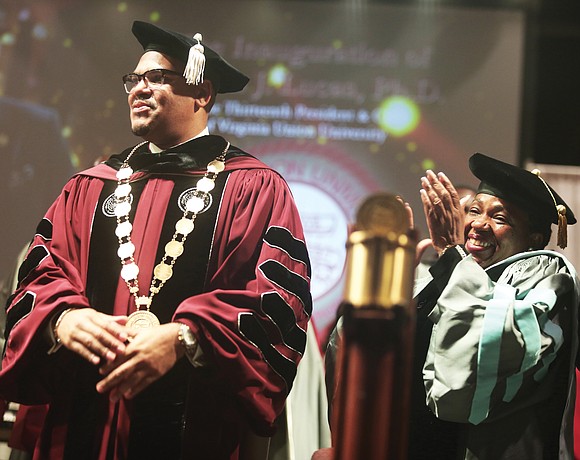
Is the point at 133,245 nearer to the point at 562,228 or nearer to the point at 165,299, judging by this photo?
the point at 165,299

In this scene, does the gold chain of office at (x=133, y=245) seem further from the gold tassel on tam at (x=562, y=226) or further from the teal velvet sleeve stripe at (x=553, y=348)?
the gold tassel on tam at (x=562, y=226)

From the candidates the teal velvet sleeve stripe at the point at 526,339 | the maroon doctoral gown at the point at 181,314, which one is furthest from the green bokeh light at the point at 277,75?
the teal velvet sleeve stripe at the point at 526,339

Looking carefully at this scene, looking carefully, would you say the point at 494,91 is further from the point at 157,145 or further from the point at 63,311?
the point at 63,311

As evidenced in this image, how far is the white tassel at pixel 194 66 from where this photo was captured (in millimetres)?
2539

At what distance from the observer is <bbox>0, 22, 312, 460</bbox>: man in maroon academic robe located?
2191 millimetres

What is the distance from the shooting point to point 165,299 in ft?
7.66

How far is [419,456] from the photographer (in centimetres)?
271

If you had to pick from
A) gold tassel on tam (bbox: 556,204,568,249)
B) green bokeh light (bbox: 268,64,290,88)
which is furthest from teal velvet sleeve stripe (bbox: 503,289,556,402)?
green bokeh light (bbox: 268,64,290,88)

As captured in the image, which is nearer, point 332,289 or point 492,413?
point 492,413

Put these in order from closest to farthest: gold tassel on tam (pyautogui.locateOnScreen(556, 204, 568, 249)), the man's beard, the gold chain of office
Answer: the gold chain of office < the man's beard < gold tassel on tam (pyautogui.locateOnScreen(556, 204, 568, 249))

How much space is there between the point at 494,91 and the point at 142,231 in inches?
132

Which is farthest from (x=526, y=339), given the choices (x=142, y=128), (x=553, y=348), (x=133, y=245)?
(x=142, y=128)

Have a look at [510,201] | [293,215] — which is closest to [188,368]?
[293,215]

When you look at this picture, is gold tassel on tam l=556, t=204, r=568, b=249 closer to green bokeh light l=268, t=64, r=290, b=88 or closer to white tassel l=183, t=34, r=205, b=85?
white tassel l=183, t=34, r=205, b=85
